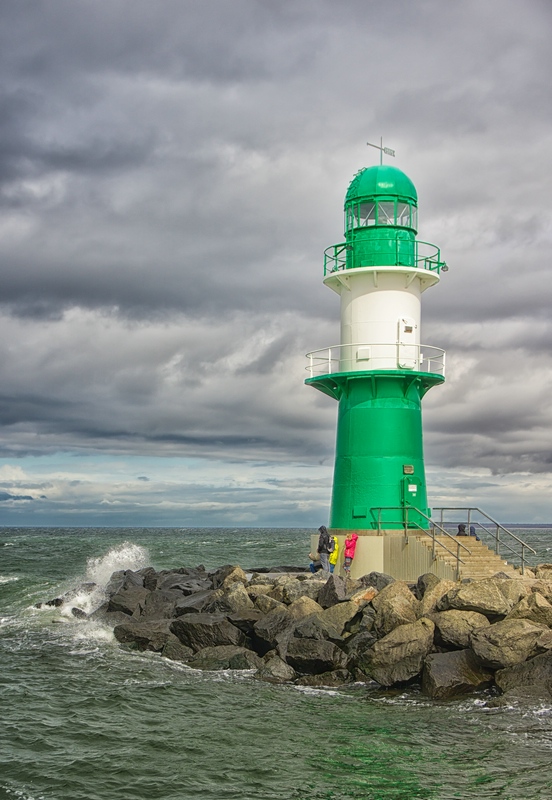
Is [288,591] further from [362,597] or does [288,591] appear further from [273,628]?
[273,628]

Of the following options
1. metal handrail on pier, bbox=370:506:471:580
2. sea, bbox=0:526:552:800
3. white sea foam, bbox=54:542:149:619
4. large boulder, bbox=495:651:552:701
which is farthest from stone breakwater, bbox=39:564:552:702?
white sea foam, bbox=54:542:149:619

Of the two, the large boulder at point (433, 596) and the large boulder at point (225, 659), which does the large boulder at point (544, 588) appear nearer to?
the large boulder at point (433, 596)

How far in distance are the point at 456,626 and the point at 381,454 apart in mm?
6541

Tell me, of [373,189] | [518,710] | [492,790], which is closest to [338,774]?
[492,790]

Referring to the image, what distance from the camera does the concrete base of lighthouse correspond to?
1792 cm

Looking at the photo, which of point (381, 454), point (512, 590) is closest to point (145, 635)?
point (512, 590)

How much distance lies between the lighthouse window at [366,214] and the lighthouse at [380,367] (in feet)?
0.08

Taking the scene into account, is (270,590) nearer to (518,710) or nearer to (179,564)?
(518,710)

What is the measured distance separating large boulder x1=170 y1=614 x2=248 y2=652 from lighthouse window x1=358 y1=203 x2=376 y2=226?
32.0 ft

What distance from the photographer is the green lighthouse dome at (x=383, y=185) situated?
1992 centimetres

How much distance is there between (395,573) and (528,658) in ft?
19.5

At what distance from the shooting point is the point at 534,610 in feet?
44.0

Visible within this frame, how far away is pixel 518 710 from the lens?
1140 cm

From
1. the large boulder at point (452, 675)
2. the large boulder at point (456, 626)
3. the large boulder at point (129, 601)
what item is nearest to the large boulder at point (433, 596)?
the large boulder at point (456, 626)
